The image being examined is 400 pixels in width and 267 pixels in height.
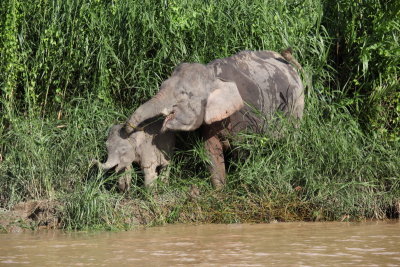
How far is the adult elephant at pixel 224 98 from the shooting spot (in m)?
8.37

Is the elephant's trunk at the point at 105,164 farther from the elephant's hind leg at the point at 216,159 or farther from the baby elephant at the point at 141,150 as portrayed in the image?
the elephant's hind leg at the point at 216,159

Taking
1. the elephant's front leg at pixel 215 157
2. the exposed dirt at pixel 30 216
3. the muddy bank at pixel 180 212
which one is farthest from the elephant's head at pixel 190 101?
the exposed dirt at pixel 30 216

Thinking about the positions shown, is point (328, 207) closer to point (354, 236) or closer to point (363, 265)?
point (354, 236)

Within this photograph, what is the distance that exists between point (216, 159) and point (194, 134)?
14.2 inches

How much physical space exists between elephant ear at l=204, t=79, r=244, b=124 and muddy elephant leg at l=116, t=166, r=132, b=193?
913 millimetres

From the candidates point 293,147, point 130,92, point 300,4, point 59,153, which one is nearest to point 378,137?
point 293,147

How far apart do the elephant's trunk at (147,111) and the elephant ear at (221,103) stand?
0.40 meters

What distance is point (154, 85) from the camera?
9234 mm

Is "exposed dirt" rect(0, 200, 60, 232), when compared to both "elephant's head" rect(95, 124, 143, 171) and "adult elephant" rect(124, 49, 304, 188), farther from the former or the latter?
"adult elephant" rect(124, 49, 304, 188)

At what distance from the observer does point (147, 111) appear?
8.27 m

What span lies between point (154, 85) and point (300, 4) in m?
2.24

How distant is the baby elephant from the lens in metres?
8.25

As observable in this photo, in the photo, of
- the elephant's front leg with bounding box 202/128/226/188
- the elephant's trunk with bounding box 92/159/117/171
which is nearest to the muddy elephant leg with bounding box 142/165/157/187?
the elephant's trunk with bounding box 92/159/117/171

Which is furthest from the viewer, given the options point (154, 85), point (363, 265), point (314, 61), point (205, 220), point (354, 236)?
point (314, 61)
